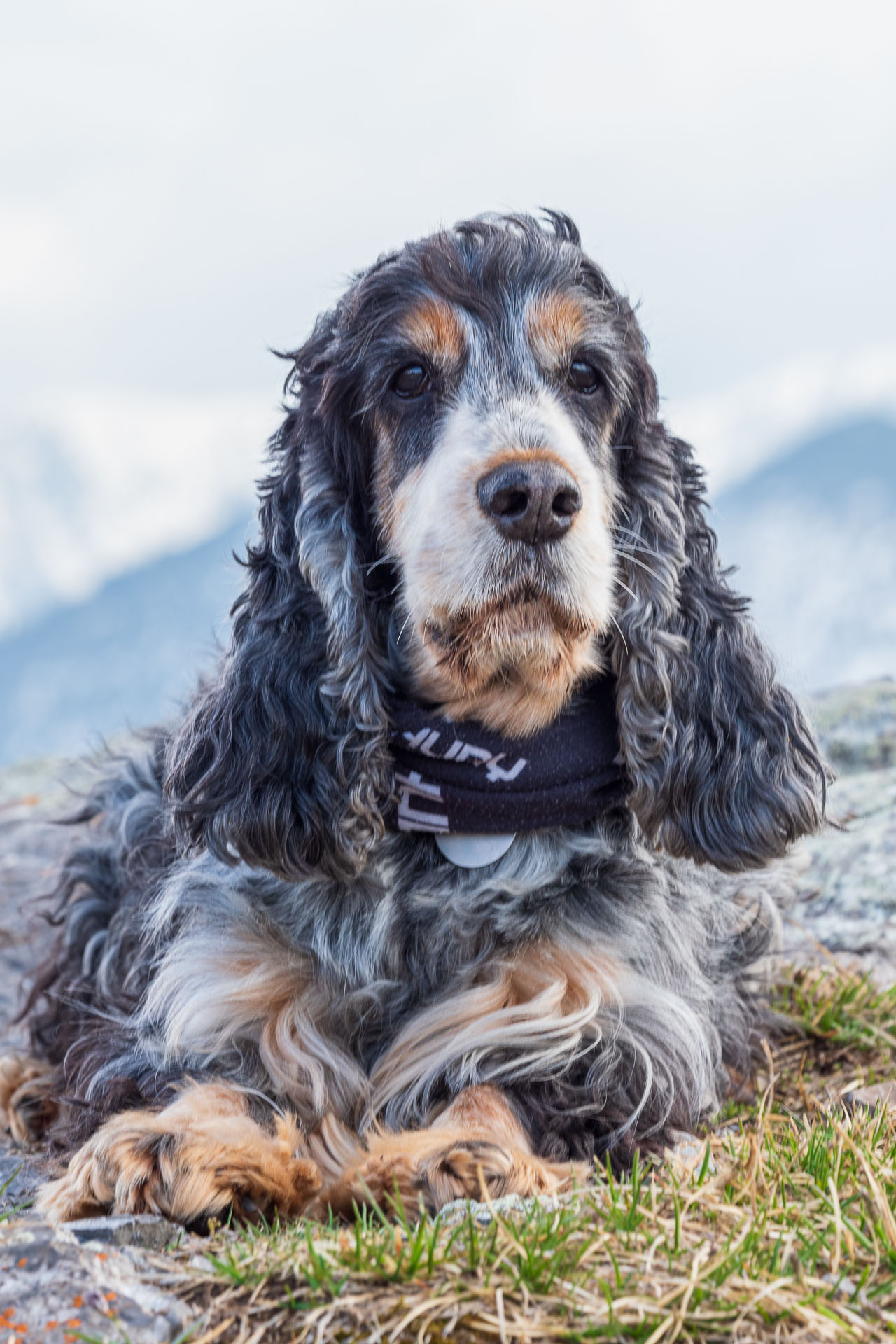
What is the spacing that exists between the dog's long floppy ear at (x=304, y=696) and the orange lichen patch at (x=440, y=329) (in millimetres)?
267

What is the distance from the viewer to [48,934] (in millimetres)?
5230

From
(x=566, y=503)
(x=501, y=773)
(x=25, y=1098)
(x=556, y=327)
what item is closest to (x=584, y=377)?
(x=556, y=327)

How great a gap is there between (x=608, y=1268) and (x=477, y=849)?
133 centimetres

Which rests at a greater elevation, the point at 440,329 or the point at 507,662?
the point at 440,329

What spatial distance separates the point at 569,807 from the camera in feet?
10.3

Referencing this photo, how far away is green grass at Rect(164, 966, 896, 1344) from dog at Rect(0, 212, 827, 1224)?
58cm

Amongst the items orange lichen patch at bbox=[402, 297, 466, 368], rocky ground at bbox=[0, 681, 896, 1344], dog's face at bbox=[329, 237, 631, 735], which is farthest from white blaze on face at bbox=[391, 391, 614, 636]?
rocky ground at bbox=[0, 681, 896, 1344]

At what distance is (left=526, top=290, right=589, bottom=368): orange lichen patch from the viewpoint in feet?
10.4

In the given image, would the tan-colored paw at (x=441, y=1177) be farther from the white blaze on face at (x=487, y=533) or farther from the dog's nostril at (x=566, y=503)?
the dog's nostril at (x=566, y=503)

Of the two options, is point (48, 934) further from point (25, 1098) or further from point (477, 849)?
point (477, 849)

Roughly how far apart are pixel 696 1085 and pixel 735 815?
63cm

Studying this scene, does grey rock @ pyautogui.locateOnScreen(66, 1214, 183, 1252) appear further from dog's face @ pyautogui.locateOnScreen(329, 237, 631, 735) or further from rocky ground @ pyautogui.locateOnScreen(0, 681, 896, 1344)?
dog's face @ pyautogui.locateOnScreen(329, 237, 631, 735)

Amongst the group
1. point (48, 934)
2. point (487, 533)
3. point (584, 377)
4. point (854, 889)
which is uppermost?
point (584, 377)

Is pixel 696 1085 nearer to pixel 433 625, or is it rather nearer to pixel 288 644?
pixel 433 625
